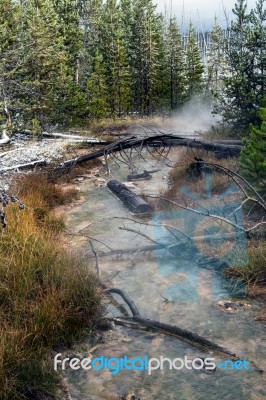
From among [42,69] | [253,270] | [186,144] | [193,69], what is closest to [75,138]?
[42,69]

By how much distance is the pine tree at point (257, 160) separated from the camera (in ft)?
26.4

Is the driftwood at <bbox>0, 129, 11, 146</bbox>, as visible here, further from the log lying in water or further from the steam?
the steam

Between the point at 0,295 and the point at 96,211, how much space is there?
20.2ft

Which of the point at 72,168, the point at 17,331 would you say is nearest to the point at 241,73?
the point at 72,168

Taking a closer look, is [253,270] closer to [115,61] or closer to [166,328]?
[166,328]

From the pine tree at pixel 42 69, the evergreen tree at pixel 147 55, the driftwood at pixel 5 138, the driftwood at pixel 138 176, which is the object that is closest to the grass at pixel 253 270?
the driftwood at pixel 138 176

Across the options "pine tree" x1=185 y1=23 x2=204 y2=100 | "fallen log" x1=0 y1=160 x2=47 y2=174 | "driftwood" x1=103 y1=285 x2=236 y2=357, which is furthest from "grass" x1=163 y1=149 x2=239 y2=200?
"pine tree" x1=185 y1=23 x2=204 y2=100

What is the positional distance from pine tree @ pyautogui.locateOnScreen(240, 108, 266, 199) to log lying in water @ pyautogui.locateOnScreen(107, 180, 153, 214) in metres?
3.05

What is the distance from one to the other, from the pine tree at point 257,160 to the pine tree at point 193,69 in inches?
1303

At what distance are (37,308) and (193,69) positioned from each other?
3980 cm

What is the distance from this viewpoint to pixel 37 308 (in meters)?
4.77

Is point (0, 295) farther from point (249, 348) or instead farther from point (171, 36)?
point (171, 36)

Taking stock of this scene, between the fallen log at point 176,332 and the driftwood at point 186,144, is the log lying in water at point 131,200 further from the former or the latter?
the fallen log at point 176,332

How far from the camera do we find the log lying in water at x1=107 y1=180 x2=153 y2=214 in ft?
35.3
